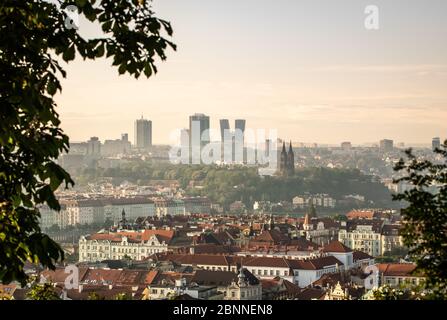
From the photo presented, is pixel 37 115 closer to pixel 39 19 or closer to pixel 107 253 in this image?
pixel 39 19

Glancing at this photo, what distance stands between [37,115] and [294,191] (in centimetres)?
5864

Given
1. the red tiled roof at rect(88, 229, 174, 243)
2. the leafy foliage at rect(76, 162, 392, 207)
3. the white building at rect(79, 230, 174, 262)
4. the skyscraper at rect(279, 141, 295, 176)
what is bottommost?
the white building at rect(79, 230, 174, 262)

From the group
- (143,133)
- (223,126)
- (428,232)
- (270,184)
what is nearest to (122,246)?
(270,184)

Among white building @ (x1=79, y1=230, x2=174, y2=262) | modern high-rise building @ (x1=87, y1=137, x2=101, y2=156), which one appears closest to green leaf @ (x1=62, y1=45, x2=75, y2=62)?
white building @ (x1=79, y1=230, x2=174, y2=262)

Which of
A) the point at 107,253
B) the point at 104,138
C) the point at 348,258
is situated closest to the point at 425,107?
the point at 348,258

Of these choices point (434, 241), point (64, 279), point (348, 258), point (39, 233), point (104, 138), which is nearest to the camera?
point (39, 233)

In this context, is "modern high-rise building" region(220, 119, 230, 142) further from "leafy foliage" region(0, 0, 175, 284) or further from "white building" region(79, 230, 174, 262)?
"leafy foliage" region(0, 0, 175, 284)

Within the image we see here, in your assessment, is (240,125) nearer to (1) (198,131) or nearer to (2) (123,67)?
(1) (198,131)

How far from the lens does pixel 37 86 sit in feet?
9.20

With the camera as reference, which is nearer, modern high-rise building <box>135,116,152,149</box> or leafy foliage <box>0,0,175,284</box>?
leafy foliage <box>0,0,175,284</box>

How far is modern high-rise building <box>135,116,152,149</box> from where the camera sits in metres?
61.2

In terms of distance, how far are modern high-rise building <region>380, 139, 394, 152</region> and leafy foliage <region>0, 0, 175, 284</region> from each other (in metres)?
48.8

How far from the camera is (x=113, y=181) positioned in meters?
68.6

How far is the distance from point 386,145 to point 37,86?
51342 millimetres
